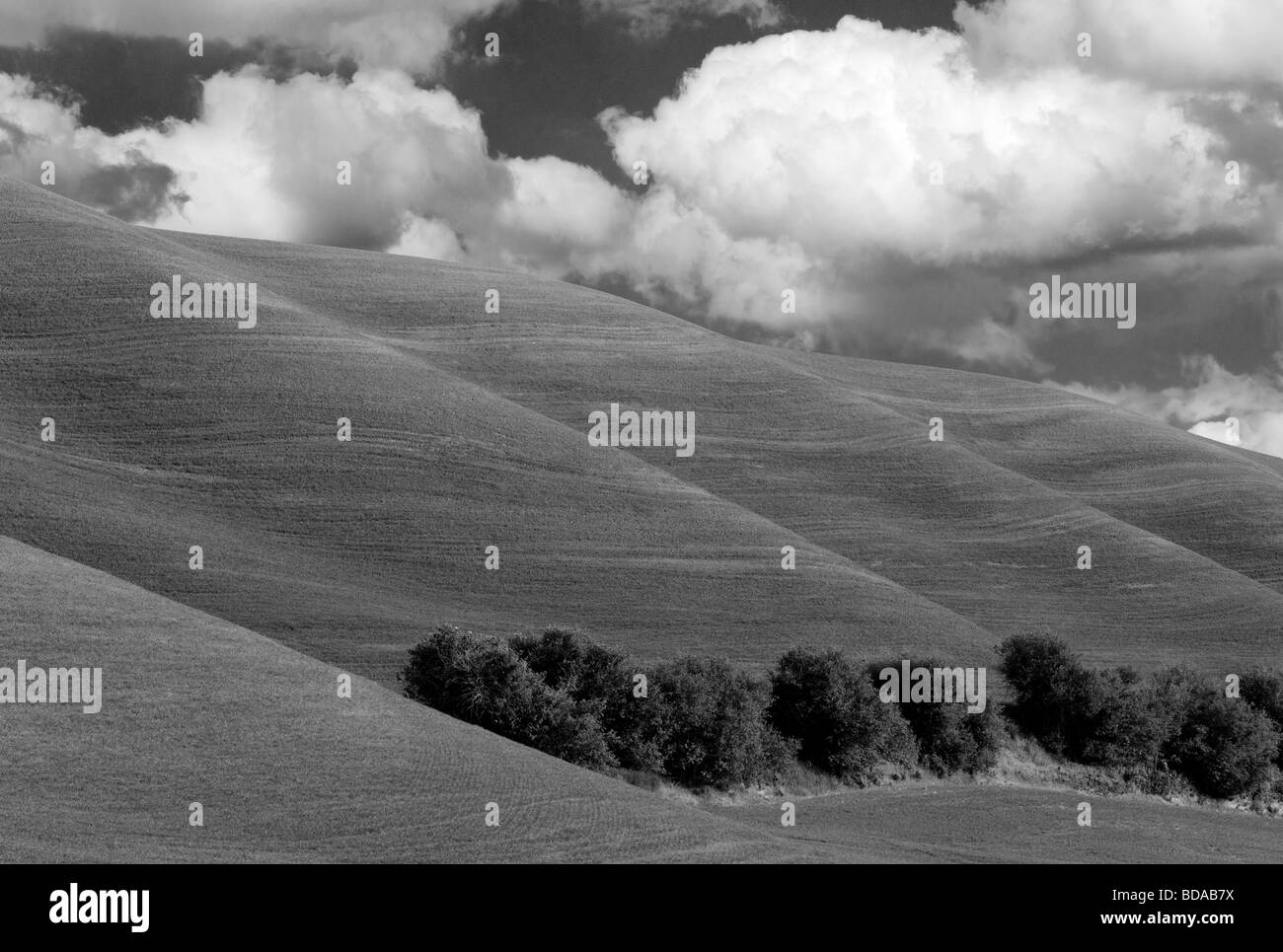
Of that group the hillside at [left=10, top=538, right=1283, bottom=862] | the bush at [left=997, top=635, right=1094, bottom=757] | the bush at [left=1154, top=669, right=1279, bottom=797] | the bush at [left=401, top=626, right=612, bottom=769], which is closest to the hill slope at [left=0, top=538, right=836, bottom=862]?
the hillside at [left=10, top=538, right=1283, bottom=862]

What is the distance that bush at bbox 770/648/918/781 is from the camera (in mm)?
54750

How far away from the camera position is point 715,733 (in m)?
50.0

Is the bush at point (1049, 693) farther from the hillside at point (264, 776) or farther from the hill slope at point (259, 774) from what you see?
the hill slope at point (259, 774)

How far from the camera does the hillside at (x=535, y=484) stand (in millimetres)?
77250

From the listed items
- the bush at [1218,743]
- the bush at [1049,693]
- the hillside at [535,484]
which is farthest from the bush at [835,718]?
the hillside at [535,484]

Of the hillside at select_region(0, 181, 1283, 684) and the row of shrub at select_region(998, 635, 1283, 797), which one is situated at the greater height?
the hillside at select_region(0, 181, 1283, 684)

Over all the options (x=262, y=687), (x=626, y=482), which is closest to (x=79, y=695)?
(x=262, y=687)

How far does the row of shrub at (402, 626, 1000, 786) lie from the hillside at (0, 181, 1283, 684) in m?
16.6

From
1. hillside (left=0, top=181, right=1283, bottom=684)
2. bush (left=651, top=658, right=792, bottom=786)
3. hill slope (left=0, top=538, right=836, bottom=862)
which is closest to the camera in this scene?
hill slope (left=0, top=538, right=836, bottom=862)

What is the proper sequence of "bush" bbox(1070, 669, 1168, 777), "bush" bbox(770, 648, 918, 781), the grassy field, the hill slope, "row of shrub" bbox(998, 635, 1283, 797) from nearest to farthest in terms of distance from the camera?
the hill slope
the grassy field
"bush" bbox(770, 648, 918, 781)
"bush" bbox(1070, 669, 1168, 777)
"row of shrub" bbox(998, 635, 1283, 797)

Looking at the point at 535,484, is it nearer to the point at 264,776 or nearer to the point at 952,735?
Result: the point at 952,735

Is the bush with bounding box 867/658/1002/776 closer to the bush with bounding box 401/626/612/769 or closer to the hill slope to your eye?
the bush with bounding box 401/626/612/769

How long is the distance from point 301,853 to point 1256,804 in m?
49.2

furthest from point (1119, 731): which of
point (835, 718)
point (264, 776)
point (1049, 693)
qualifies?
point (264, 776)
